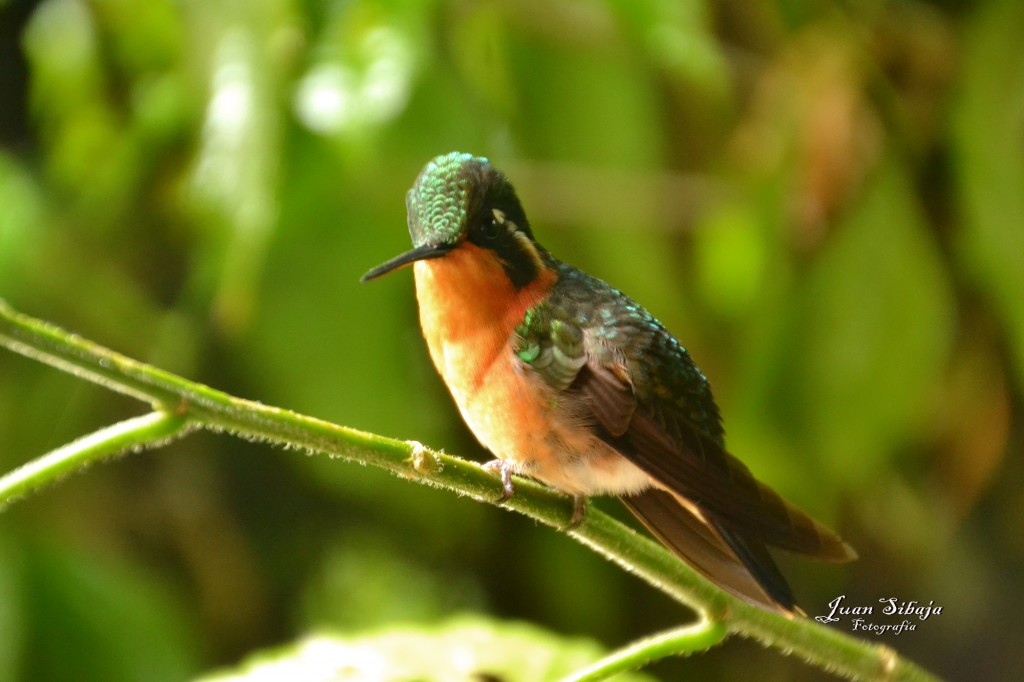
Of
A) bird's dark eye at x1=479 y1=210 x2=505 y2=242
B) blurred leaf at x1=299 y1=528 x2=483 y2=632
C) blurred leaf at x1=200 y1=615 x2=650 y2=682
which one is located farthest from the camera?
blurred leaf at x1=299 y1=528 x2=483 y2=632

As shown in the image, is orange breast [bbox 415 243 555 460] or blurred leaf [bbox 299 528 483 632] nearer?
orange breast [bbox 415 243 555 460]

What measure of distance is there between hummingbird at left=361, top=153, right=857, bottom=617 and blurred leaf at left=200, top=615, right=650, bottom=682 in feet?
1.45

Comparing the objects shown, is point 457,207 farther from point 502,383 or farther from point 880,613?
point 880,613

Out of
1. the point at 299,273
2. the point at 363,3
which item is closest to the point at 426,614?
the point at 299,273

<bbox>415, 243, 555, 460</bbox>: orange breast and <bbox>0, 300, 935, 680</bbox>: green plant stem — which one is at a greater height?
<bbox>415, 243, 555, 460</bbox>: orange breast

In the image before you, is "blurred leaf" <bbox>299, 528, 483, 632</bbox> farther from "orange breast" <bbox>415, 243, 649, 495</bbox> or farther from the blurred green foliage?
"orange breast" <bbox>415, 243, 649, 495</bbox>

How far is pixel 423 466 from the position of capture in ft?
1.58

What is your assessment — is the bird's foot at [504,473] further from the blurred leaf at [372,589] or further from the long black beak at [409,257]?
the blurred leaf at [372,589]

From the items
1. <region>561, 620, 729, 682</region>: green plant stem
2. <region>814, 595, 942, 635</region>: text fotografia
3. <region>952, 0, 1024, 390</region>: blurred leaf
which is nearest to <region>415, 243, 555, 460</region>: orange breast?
<region>561, 620, 729, 682</region>: green plant stem

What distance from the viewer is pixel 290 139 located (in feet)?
3.89

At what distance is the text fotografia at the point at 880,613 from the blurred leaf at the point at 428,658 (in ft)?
0.89

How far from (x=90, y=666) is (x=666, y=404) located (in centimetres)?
138

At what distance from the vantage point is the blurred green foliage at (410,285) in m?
1.15

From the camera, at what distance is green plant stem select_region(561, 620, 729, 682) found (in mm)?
649
